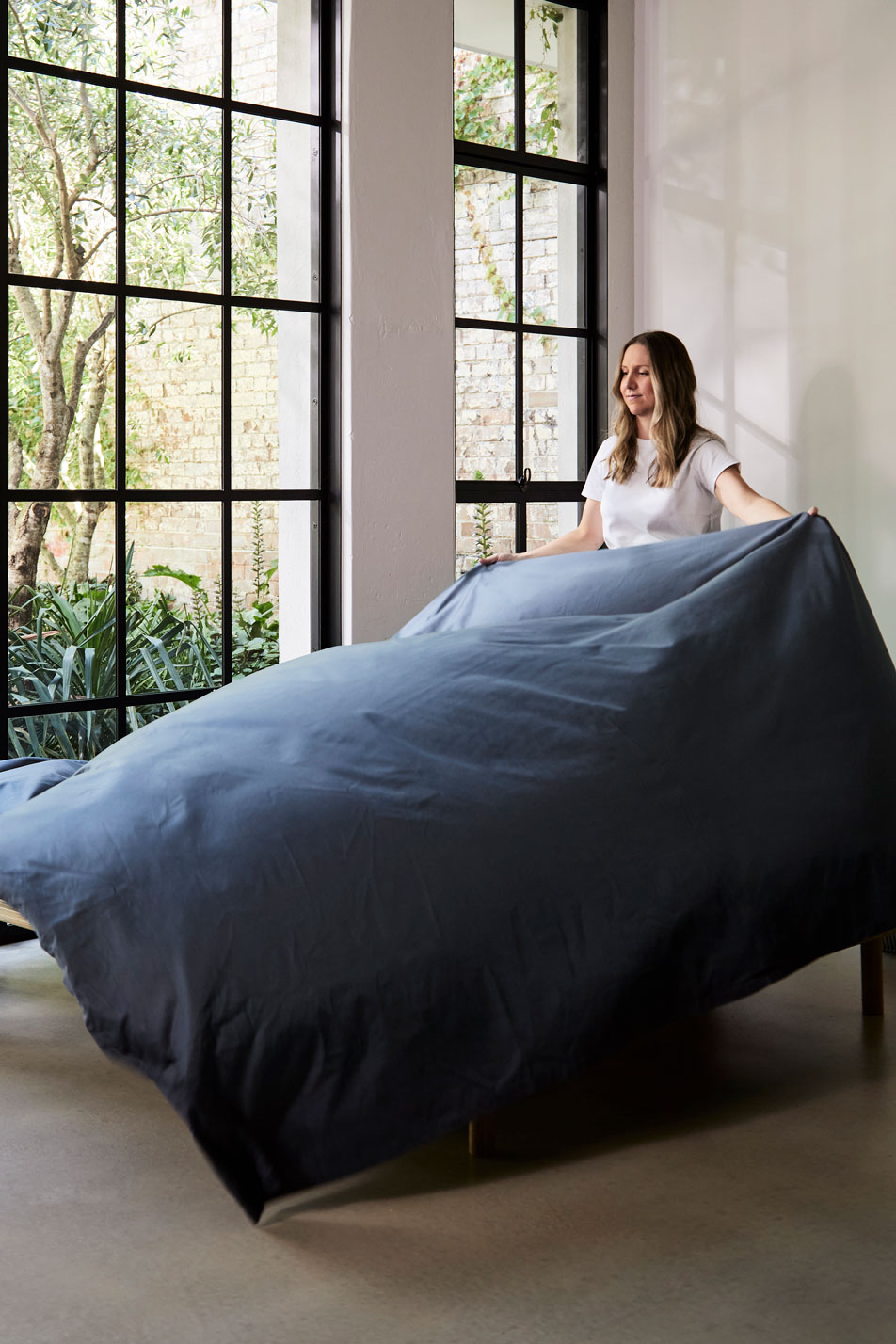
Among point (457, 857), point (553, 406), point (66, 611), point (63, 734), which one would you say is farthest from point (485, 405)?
point (457, 857)

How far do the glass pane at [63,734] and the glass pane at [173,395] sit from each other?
651mm

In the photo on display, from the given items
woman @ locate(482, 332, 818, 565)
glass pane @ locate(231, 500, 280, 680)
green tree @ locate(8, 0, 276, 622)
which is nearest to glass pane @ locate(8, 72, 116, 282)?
green tree @ locate(8, 0, 276, 622)

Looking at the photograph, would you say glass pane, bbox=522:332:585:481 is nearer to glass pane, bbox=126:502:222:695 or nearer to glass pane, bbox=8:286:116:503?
glass pane, bbox=126:502:222:695

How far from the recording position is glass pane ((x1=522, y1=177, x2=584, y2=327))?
4.71m

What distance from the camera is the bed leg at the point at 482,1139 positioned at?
90.4 inches

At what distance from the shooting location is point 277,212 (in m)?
4.11

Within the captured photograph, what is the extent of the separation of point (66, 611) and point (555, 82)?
101 inches

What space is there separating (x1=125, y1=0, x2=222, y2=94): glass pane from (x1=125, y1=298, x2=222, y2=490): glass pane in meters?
0.61

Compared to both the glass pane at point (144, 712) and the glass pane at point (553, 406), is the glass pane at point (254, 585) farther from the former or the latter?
the glass pane at point (553, 406)

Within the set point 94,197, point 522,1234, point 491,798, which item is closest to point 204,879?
point 491,798

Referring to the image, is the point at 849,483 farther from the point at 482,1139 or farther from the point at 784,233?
the point at 482,1139

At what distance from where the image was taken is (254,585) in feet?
13.5

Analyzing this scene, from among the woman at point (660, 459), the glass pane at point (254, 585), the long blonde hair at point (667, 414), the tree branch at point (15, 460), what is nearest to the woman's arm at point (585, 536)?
the woman at point (660, 459)

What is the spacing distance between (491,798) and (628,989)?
0.37 meters
